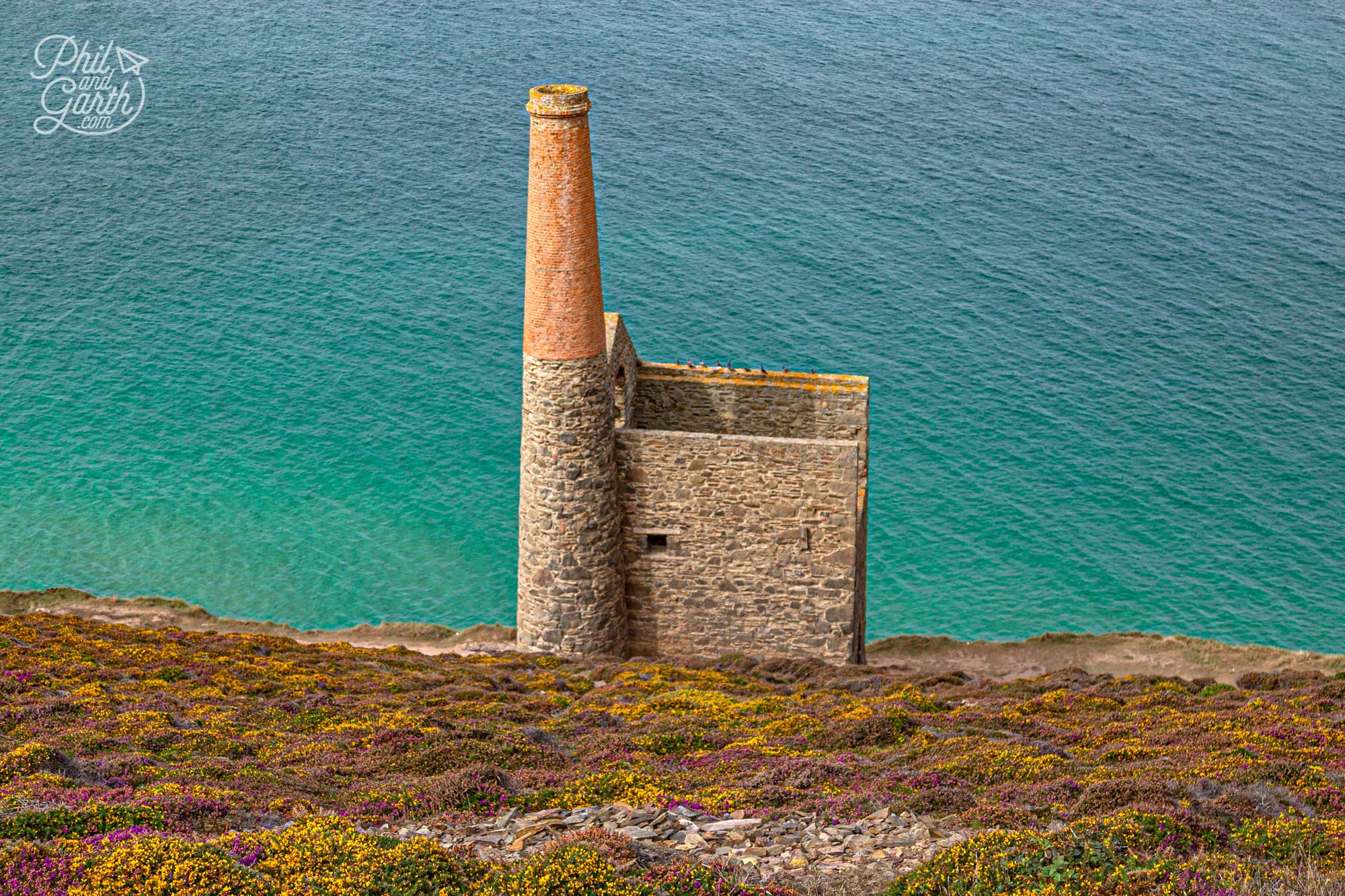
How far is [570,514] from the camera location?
1403 inches

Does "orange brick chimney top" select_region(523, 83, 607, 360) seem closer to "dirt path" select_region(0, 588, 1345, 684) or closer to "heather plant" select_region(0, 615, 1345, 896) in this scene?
"heather plant" select_region(0, 615, 1345, 896)

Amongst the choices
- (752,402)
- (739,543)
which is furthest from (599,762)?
(752,402)

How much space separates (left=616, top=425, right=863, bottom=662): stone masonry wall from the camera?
35.8 meters

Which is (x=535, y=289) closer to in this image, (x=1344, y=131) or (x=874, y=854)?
(x=874, y=854)

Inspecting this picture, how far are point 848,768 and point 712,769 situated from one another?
2510 mm

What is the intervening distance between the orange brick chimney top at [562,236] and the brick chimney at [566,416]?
0.08ft

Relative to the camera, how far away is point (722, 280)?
8150 centimetres

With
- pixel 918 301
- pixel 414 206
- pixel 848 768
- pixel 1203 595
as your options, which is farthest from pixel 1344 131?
pixel 848 768

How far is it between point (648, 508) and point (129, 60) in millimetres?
88701

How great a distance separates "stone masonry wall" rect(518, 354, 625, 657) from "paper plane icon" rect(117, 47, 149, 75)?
85.4m

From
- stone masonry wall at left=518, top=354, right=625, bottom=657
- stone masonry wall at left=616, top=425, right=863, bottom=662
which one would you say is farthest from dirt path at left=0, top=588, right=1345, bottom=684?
stone masonry wall at left=616, top=425, right=863, bottom=662

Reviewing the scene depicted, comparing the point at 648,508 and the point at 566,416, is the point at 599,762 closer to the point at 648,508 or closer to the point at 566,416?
the point at 566,416

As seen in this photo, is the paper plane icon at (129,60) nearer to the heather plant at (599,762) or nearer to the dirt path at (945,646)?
the dirt path at (945,646)

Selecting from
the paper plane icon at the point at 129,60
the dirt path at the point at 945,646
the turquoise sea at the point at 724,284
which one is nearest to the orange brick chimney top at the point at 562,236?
the dirt path at the point at 945,646
